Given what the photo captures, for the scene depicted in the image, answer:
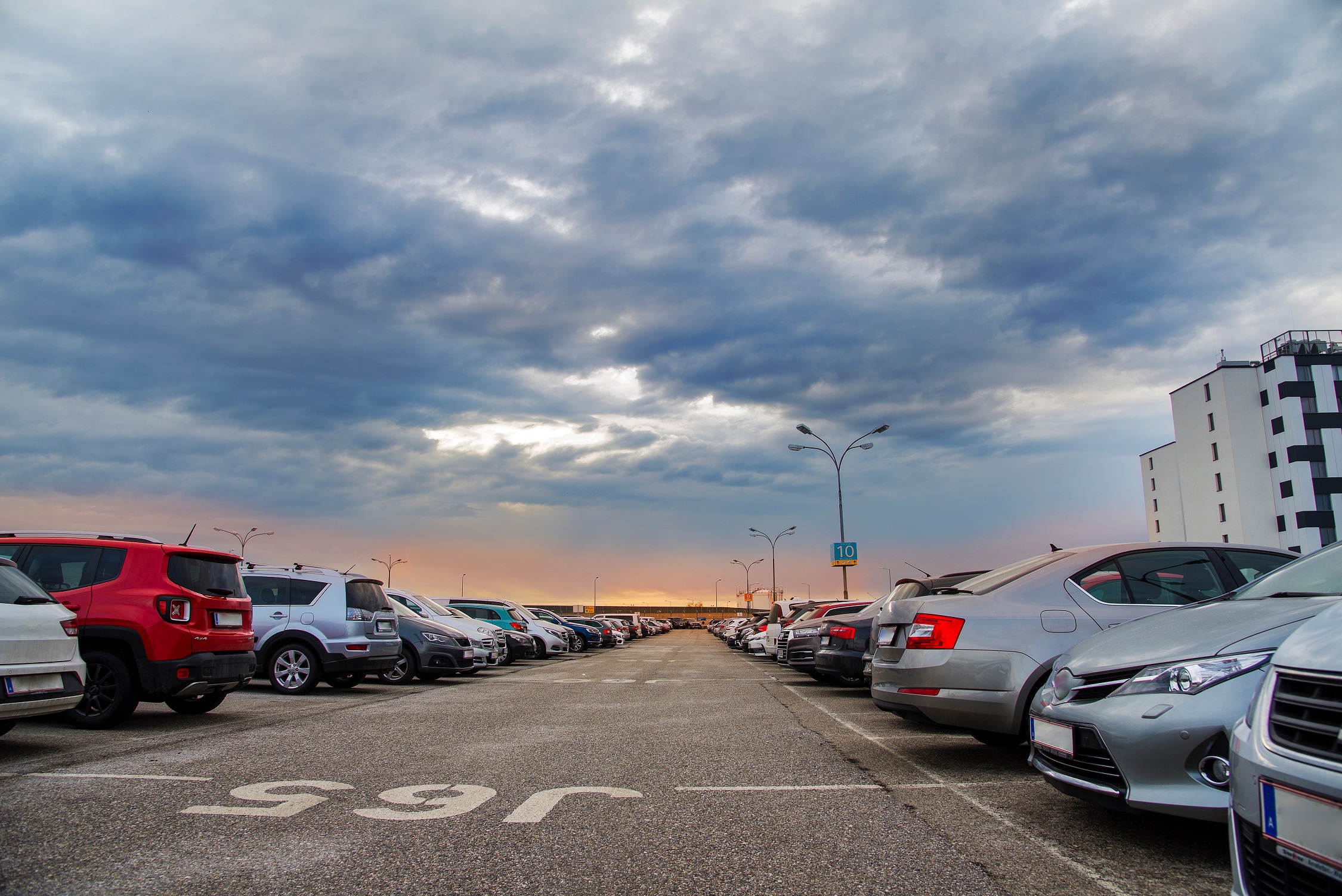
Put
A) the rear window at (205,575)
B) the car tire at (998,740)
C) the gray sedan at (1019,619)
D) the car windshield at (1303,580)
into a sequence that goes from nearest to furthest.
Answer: the car windshield at (1303,580)
the gray sedan at (1019,619)
the car tire at (998,740)
the rear window at (205,575)

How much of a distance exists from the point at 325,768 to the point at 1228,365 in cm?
7700

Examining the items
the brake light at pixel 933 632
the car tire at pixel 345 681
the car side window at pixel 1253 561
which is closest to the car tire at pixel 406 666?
the car tire at pixel 345 681

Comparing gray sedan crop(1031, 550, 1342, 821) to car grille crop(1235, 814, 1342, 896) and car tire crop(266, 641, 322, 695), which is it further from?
car tire crop(266, 641, 322, 695)

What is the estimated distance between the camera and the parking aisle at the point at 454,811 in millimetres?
3607

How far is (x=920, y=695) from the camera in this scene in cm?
613

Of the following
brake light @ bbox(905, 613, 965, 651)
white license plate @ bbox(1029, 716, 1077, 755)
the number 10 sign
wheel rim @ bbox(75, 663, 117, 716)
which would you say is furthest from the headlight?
the number 10 sign

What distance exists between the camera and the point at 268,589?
1241 cm

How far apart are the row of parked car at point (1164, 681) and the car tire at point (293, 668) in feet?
27.9

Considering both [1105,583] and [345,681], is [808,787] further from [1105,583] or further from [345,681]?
[345,681]

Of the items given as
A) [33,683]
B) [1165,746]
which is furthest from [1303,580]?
[33,683]

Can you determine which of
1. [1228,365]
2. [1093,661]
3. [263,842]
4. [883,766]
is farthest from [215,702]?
[1228,365]

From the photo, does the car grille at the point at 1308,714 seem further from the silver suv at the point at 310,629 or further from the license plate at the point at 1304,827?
the silver suv at the point at 310,629

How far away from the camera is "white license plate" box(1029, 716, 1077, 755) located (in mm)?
4258

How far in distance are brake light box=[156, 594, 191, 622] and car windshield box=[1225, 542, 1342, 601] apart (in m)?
8.53
